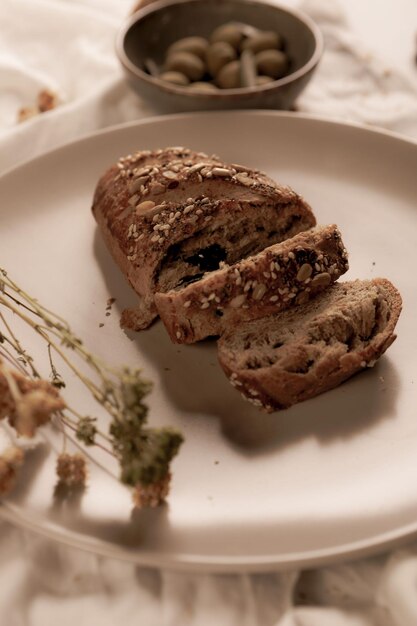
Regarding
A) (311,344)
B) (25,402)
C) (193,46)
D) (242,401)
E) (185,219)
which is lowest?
(242,401)

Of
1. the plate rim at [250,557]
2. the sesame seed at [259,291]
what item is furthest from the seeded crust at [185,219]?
the plate rim at [250,557]

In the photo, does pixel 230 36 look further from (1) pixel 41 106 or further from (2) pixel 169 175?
(2) pixel 169 175

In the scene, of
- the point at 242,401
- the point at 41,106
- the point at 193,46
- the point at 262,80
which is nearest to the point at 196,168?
the point at 242,401

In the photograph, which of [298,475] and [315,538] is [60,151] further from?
[315,538]

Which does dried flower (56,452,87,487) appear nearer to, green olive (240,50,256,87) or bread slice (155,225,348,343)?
bread slice (155,225,348,343)

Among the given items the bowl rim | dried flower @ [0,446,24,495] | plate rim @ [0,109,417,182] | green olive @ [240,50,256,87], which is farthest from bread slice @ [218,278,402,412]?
green olive @ [240,50,256,87]

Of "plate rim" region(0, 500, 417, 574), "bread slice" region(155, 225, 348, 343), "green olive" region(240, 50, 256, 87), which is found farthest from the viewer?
"green olive" region(240, 50, 256, 87)

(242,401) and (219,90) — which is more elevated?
(219,90)
